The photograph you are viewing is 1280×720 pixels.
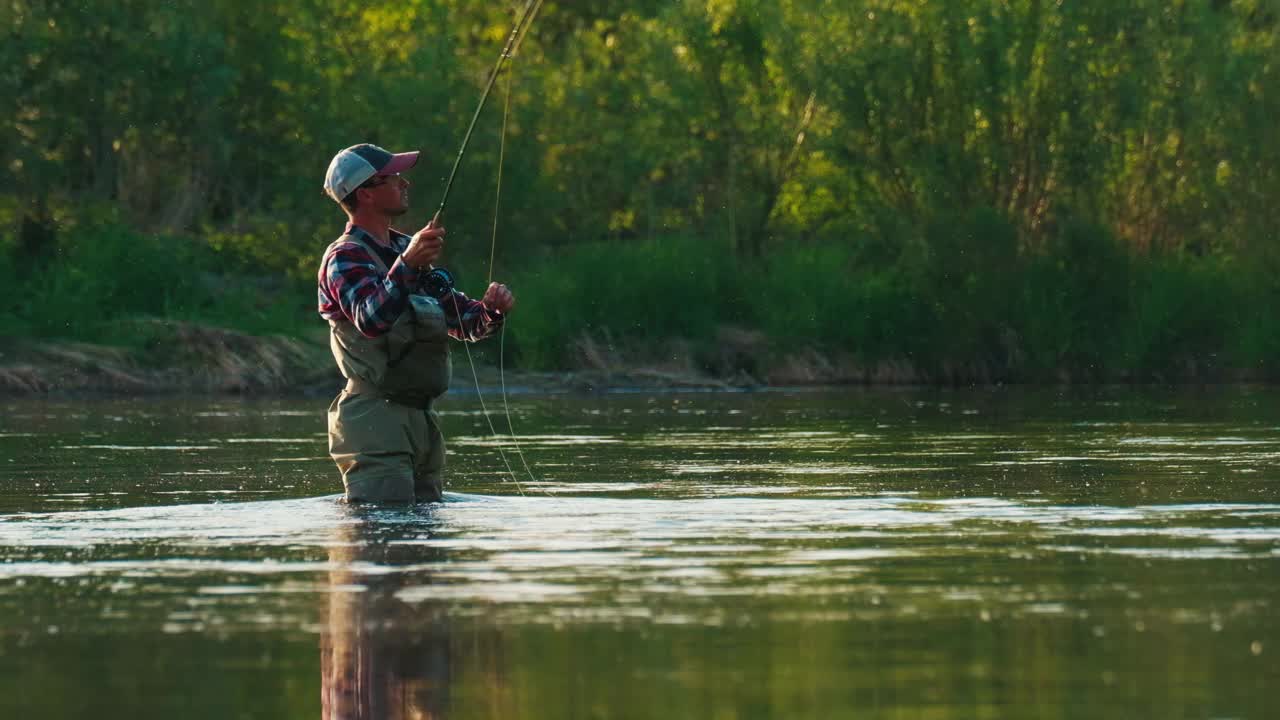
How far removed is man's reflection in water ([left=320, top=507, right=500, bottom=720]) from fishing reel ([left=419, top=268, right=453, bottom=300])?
1.29 metres

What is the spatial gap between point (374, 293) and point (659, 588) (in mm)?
2406

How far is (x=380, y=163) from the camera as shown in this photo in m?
10.3

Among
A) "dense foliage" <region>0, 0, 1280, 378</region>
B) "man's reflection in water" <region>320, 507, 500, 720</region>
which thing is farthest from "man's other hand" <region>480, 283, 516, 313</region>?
"dense foliage" <region>0, 0, 1280, 378</region>

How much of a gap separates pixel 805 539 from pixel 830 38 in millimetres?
25524

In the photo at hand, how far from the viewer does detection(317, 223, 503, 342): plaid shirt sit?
9922mm

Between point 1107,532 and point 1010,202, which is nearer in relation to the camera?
point 1107,532

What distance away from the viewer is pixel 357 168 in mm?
10234

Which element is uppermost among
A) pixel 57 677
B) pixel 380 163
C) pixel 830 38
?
pixel 830 38

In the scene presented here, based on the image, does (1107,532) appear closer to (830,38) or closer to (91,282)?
(91,282)

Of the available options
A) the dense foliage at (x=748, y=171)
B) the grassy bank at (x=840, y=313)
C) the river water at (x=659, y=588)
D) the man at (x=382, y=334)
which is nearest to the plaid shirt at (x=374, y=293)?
the man at (x=382, y=334)

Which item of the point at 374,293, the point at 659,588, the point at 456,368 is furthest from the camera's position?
the point at 456,368

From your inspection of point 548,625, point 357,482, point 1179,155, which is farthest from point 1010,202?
point 548,625

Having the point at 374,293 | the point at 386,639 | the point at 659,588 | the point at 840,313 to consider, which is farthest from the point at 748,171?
the point at 386,639

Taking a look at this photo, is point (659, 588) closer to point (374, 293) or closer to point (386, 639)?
point (386, 639)
